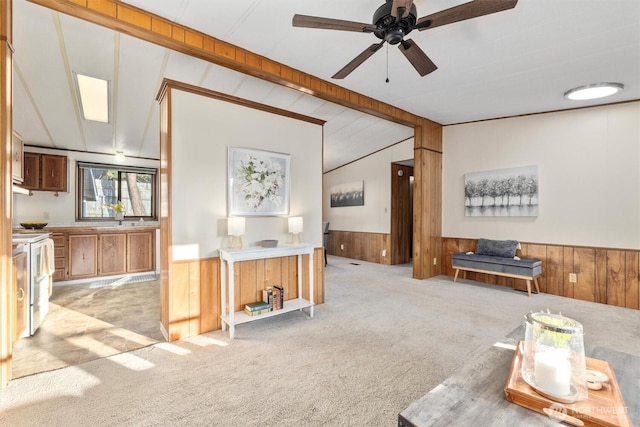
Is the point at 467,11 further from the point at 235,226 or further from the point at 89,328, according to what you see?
the point at 89,328

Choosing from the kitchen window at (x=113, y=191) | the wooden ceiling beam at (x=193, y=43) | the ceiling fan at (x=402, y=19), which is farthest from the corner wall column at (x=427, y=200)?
the kitchen window at (x=113, y=191)

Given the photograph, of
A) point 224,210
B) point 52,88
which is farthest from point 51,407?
point 52,88

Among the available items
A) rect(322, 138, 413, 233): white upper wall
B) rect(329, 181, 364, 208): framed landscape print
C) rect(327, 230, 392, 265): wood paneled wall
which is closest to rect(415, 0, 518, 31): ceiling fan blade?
rect(322, 138, 413, 233): white upper wall

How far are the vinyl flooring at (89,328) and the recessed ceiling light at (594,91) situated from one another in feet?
17.8

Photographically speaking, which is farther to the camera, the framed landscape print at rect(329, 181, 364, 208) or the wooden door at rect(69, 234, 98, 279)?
the framed landscape print at rect(329, 181, 364, 208)

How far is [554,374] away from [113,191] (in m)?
6.81

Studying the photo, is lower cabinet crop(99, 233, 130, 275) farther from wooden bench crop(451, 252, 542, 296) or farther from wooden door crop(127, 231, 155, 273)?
wooden bench crop(451, 252, 542, 296)

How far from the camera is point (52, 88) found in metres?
3.10

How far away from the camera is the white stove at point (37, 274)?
2.77m

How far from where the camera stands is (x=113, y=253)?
517 cm

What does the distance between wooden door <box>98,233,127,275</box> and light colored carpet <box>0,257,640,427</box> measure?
3.41 metres

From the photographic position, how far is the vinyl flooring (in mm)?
2396

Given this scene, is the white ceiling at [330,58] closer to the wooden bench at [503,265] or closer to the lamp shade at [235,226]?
the lamp shade at [235,226]

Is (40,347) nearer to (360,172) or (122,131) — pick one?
(122,131)
